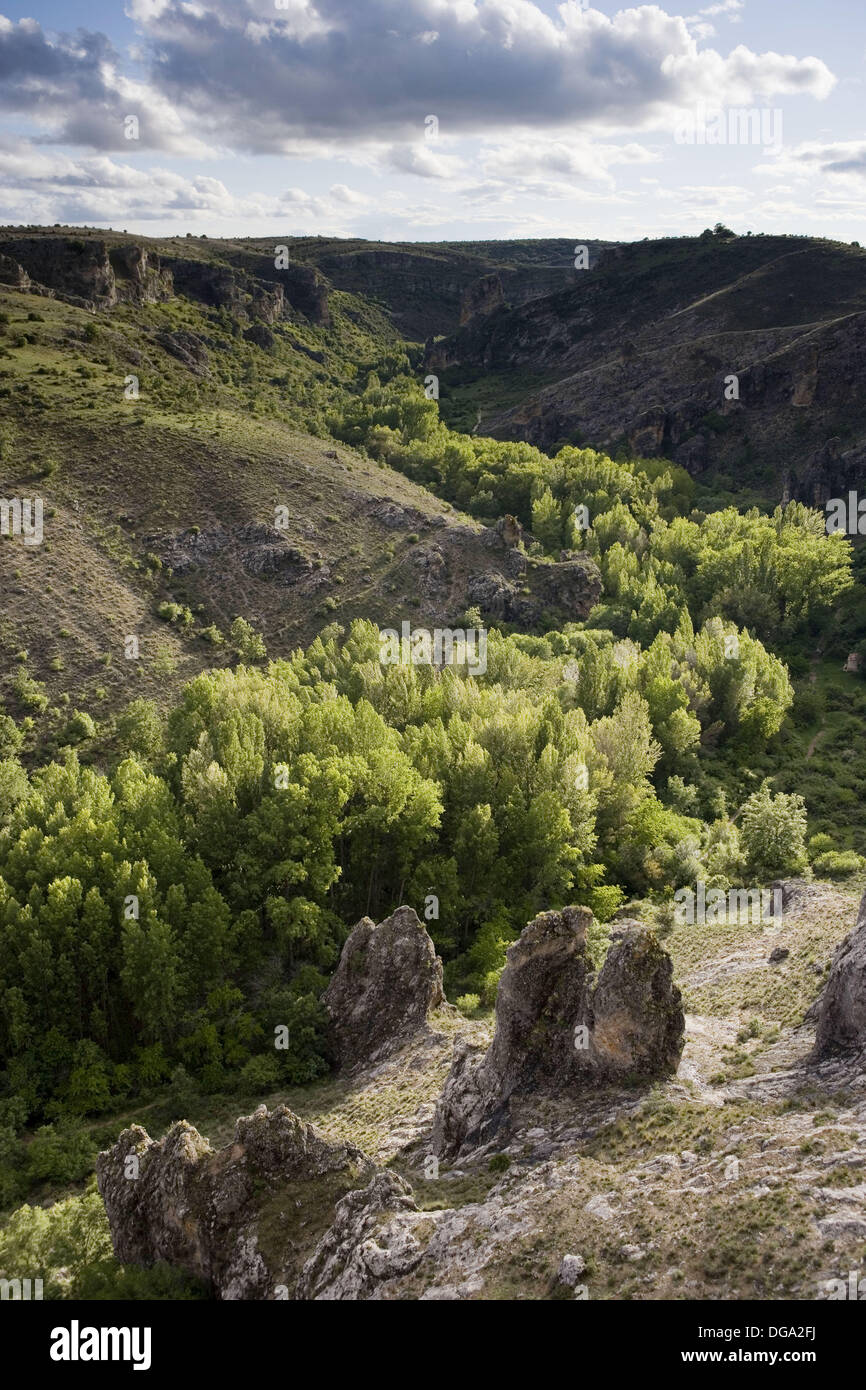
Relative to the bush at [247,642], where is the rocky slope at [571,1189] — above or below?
below

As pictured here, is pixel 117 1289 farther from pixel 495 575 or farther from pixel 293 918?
pixel 495 575

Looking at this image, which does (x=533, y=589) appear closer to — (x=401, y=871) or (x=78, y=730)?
(x=78, y=730)

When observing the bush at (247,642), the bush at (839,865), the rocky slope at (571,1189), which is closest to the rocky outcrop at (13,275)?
the bush at (247,642)

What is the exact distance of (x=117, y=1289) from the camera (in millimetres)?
26375

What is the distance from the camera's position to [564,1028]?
103 ft

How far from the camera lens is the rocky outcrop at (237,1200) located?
2564cm

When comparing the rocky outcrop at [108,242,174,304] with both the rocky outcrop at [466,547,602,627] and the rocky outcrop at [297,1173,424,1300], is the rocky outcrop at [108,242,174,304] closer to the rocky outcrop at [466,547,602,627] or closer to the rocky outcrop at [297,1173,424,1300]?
the rocky outcrop at [466,547,602,627]

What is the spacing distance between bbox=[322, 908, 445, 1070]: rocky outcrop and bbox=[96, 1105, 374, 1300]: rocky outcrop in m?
14.8

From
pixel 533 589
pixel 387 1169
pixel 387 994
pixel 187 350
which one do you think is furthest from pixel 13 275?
pixel 387 1169

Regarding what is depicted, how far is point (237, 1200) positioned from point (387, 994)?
17464 mm

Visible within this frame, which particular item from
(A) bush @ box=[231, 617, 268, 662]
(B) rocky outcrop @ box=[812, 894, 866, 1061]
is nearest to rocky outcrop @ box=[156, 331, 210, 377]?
(A) bush @ box=[231, 617, 268, 662]

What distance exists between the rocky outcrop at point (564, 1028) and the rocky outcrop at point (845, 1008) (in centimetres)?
448

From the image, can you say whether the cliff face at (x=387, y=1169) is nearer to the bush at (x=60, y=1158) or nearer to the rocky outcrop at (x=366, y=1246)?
the rocky outcrop at (x=366, y=1246)
